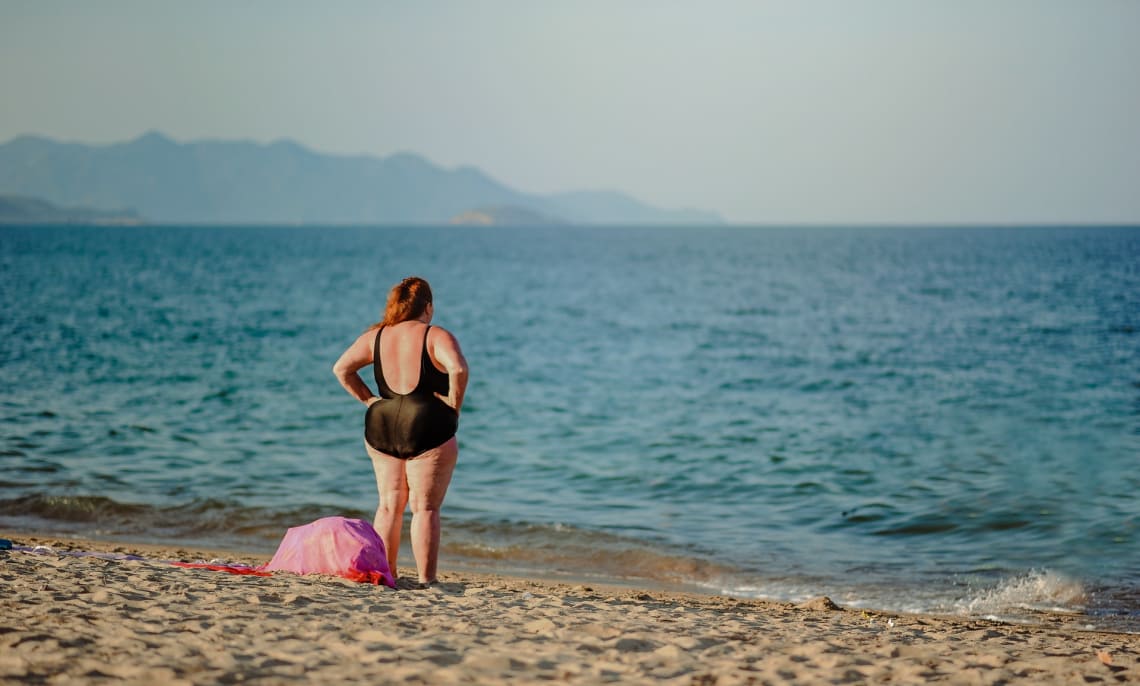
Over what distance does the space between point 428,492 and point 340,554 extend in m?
0.81

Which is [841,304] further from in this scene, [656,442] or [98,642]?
[98,642]

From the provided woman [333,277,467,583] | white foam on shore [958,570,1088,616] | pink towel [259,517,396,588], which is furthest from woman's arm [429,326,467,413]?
white foam on shore [958,570,1088,616]

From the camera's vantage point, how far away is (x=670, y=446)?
14781 millimetres

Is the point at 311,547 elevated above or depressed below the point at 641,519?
above

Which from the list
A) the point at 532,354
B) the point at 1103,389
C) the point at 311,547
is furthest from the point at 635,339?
the point at 311,547

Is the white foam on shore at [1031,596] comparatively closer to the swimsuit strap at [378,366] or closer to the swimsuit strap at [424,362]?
Result: the swimsuit strap at [424,362]

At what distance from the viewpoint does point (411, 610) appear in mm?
5871

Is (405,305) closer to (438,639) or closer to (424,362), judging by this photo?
(424,362)

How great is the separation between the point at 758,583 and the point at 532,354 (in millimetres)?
17008

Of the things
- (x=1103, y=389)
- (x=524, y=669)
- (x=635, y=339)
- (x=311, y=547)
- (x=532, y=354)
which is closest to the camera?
(x=524, y=669)

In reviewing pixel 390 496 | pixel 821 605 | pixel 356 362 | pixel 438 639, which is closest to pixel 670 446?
pixel 821 605

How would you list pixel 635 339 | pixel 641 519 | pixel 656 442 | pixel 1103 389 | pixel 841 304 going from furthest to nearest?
pixel 841 304 → pixel 635 339 → pixel 1103 389 → pixel 656 442 → pixel 641 519

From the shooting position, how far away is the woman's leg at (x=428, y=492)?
6.46 meters

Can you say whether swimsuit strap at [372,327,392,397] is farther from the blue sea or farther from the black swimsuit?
the blue sea
